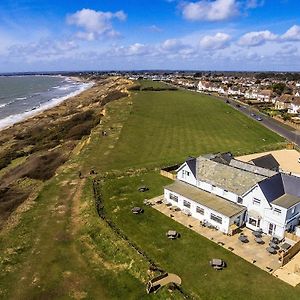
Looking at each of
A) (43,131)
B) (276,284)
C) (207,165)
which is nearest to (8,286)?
(276,284)

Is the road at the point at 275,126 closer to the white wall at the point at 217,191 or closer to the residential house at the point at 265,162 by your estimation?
the residential house at the point at 265,162

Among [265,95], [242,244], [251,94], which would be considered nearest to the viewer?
[242,244]

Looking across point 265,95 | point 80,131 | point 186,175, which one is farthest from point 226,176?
point 265,95

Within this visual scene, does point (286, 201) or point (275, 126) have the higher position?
point (286, 201)

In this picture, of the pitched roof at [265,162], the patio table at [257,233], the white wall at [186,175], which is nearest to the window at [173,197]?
the white wall at [186,175]

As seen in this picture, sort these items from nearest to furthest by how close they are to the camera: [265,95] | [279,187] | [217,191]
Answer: [279,187] → [217,191] → [265,95]

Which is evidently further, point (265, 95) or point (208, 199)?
point (265, 95)

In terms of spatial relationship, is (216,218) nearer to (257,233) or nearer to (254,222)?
(254,222)
